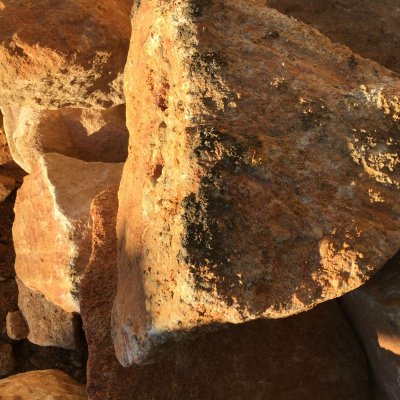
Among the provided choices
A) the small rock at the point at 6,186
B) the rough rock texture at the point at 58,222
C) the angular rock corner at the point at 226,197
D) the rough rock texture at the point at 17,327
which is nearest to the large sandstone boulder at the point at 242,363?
the angular rock corner at the point at 226,197

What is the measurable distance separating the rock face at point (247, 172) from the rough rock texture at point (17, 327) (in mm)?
1142

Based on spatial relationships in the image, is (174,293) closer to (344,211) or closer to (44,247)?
(344,211)

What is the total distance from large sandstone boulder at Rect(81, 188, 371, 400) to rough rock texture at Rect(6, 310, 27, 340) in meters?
0.84

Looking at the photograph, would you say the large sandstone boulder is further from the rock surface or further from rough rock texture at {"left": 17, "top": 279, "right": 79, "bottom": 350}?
the rock surface

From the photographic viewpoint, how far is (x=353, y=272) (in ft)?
3.22

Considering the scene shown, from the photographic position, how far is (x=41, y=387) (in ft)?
6.09

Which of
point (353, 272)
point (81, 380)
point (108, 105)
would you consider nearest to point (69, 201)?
point (108, 105)

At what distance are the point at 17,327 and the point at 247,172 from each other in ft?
5.26

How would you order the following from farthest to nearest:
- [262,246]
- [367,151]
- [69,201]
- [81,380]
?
[81,380]
[69,201]
[367,151]
[262,246]

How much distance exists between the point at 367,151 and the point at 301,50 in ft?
0.94

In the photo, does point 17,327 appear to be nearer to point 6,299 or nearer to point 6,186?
point 6,299

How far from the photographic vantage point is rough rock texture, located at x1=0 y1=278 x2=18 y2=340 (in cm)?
234

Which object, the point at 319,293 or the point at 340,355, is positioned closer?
the point at 319,293

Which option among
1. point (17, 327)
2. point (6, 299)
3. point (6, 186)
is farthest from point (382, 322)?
point (6, 186)
